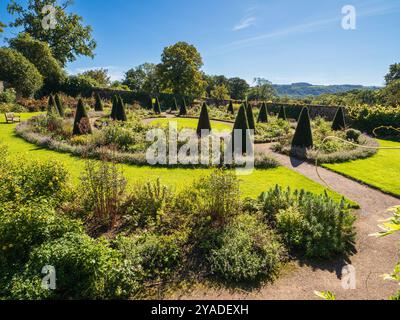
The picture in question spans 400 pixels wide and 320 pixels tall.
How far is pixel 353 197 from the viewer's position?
30.5 feet

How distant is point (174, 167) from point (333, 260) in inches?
284

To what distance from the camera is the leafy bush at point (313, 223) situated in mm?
6145

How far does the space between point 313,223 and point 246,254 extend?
6.68 ft

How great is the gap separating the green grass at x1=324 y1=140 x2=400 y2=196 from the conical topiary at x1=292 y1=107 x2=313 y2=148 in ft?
8.16

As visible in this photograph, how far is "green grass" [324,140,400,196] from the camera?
1045 cm

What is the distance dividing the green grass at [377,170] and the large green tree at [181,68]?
35.1 metres

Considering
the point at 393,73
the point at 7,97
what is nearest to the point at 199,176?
the point at 7,97

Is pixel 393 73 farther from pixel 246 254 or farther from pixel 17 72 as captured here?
pixel 246 254

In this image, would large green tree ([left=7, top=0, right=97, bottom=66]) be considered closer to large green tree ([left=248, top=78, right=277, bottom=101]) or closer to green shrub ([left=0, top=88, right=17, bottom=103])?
green shrub ([left=0, top=88, right=17, bottom=103])

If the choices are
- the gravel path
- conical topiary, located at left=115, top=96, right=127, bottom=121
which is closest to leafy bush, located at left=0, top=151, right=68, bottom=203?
the gravel path

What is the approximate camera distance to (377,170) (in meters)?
12.3
